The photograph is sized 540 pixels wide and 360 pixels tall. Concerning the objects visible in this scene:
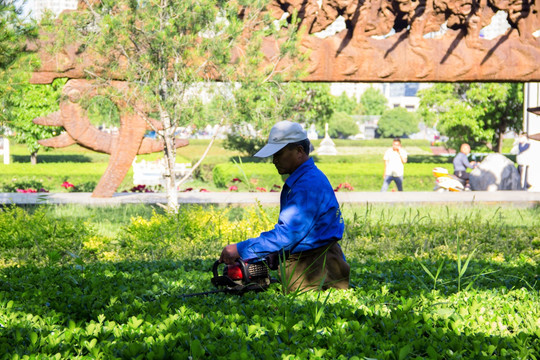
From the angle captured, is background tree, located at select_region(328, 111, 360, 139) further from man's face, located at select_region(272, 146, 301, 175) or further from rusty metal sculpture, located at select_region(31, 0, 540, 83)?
man's face, located at select_region(272, 146, 301, 175)

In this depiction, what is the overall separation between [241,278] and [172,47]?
5.10m

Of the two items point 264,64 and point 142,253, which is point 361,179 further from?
point 142,253

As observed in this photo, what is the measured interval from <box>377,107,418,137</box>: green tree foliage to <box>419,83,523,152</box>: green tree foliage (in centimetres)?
5513

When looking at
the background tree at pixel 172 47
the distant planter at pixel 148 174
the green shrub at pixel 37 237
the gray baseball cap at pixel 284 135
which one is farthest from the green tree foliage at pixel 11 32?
the distant planter at pixel 148 174

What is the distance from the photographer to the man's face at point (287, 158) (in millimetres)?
3367

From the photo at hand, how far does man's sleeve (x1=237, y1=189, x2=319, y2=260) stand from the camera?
10.5ft

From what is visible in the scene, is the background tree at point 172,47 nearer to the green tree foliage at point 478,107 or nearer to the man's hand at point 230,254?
the man's hand at point 230,254

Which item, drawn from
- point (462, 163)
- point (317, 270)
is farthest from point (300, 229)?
point (462, 163)

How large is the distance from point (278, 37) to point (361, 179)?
400 inches

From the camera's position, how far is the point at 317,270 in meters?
3.45

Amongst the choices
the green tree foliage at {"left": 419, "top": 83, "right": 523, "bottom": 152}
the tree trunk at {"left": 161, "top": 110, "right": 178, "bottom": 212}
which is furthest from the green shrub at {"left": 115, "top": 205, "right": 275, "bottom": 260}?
the green tree foliage at {"left": 419, "top": 83, "right": 523, "bottom": 152}

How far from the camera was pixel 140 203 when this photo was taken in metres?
10.3

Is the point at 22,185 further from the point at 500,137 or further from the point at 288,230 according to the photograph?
the point at 500,137

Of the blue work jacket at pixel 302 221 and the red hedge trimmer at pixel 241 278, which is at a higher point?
the blue work jacket at pixel 302 221
